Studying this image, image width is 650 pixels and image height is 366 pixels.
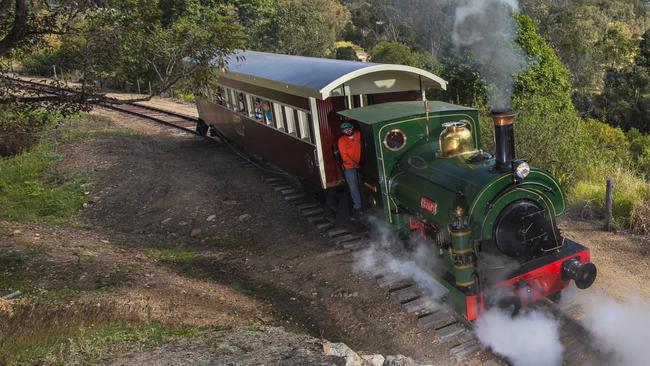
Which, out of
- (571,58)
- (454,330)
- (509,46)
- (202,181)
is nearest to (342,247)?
(454,330)

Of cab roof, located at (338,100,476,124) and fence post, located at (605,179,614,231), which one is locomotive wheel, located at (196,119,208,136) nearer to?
cab roof, located at (338,100,476,124)

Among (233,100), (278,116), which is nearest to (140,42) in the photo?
(278,116)

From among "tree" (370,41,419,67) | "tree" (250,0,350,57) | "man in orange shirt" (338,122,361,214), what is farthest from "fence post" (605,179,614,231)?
"tree" (370,41,419,67)

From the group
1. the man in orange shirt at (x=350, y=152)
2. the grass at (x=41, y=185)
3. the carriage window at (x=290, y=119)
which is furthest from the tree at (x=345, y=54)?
the man in orange shirt at (x=350, y=152)

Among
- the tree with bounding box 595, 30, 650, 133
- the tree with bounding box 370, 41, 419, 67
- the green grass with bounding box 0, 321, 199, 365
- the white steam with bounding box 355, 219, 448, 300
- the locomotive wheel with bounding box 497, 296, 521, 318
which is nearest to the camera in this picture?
the green grass with bounding box 0, 321, 199, 365

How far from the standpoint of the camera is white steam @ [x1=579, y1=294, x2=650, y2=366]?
20.2ft

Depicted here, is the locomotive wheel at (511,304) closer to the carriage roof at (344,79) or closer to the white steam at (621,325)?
the white steam at (621,325)

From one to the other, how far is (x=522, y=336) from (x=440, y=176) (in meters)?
2.28

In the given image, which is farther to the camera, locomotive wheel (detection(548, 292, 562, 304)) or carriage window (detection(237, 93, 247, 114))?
carriage window (detection(237, 93, 247, 114))

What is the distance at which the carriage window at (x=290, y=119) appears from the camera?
33.8 ft

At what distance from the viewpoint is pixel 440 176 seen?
709 cm

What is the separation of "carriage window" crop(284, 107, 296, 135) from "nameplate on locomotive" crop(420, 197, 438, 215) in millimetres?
3840

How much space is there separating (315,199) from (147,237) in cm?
357

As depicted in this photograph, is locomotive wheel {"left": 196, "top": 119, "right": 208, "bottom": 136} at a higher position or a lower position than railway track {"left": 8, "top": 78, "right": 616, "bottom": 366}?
higher
